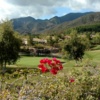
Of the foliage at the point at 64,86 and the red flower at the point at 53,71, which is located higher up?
the red flower at the point at 53,71

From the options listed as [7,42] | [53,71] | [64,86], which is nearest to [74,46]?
[7,42]

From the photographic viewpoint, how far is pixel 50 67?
28.3 ft

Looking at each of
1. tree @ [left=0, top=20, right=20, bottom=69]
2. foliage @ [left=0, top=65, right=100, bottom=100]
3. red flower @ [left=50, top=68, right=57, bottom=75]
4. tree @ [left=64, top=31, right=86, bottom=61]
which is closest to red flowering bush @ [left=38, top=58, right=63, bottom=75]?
red flower @ [left=50, top=68, right=57, bottom=75]

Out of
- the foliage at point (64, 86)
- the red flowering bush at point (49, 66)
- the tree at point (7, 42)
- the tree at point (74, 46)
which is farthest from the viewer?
the tree at point (74, 46)

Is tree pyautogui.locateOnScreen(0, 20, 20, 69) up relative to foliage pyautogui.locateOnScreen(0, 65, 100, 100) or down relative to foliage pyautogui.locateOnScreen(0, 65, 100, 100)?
up

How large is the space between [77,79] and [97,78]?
2.03ft

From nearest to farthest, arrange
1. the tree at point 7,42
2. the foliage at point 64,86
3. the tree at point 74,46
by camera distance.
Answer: the foliage at point 64,86 → the tree at point 7,42 → the tree at point 74,46

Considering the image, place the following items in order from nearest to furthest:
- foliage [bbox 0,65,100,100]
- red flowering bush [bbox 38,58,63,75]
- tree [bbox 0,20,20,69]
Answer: foliage [bbox 0,65,100,100] < red flowering bush [bbox 38,58,63,75] < tree [bbox 0,20,20,69]

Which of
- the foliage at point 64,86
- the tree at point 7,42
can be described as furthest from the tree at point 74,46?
the foliage at point 64,86

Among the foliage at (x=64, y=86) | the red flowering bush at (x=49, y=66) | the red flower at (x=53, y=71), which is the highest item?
the red flowering bush at (x=49, y=66)

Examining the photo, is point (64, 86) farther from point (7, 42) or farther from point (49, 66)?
point (7, 42)

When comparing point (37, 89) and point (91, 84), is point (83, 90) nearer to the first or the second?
point (91, 84)

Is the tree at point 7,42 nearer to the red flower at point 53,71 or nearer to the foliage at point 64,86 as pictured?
the red flower at point 53,71

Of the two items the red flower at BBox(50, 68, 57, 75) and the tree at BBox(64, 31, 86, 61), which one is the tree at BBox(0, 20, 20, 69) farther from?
the red flower at BBox(50, 68, 57, 75)
